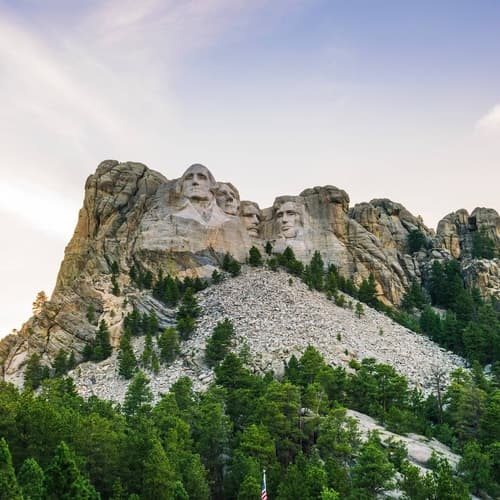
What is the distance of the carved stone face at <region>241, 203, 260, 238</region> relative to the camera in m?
96.4

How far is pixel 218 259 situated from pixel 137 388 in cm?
3636

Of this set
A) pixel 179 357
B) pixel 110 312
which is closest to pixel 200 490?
pixel 179 357

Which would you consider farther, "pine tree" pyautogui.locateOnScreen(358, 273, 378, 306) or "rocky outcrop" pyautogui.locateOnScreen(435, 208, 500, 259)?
"rocky outcrop" pyautogui.locateOnScreen(435, 208, 500, 259)

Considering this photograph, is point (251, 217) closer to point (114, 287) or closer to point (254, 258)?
point (254, 258)

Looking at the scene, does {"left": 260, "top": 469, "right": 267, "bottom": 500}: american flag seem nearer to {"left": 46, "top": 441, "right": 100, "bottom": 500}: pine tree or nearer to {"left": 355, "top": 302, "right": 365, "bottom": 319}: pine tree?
{"left": 46, "top": 441, "right": 100, "bottom": 500}: pine tree

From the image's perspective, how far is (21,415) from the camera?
35750 mm

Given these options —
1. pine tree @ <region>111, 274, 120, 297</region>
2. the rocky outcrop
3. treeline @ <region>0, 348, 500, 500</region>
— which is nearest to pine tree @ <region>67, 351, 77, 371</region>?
pine tree @ <region>111, 274, 120, 297</region>

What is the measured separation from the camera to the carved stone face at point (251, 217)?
9644 centimetres

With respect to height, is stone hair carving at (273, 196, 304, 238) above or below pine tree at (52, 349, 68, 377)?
above

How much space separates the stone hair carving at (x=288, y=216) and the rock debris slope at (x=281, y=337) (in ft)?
46.4

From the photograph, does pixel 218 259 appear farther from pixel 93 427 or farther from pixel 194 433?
pixel 93 427

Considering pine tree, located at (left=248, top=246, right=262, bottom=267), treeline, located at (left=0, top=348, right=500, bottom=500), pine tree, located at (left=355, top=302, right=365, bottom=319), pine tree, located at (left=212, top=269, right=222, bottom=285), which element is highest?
pine tree, located at (left=248, top=246, right=262, bottom=267)

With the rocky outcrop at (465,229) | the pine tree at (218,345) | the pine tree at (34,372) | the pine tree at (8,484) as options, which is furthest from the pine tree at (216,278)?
the pine tree at (8,484)

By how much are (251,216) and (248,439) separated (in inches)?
2390
